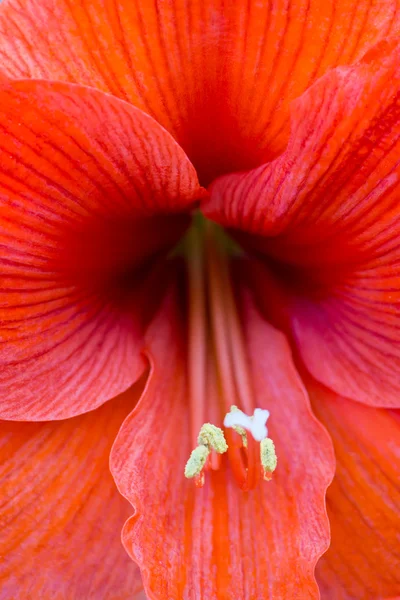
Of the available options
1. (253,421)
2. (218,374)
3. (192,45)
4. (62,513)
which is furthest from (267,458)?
(192,45)

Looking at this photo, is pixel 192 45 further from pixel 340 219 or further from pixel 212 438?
pixel 212 438

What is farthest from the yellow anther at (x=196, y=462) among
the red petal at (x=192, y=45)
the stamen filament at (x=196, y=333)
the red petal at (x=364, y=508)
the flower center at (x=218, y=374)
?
the red petal at (x=192, y=45)

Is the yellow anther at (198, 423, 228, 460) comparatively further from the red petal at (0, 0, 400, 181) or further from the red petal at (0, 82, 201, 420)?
the red petal at (0, 0, 400, 181)

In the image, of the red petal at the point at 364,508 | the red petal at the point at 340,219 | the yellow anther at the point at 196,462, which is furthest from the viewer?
the red petal at the point at 364,508

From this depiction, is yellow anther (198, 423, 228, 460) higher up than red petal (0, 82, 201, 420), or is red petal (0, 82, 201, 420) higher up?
red petal (0, 82, 201, 420)

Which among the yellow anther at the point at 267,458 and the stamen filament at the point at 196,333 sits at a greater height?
the stamen filament at the point at 196,333

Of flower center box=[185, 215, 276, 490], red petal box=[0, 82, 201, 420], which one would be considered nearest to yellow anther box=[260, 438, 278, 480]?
flower center box=[185, 215, 276, 490]

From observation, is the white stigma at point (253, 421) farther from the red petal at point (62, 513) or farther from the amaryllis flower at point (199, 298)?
the red petal at point (62, 513)
